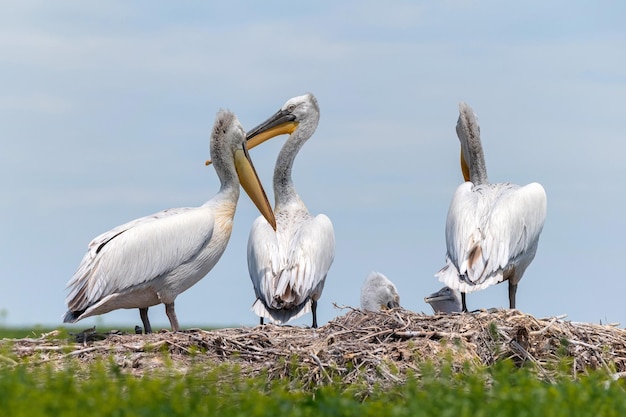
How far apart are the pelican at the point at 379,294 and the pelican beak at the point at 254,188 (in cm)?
123

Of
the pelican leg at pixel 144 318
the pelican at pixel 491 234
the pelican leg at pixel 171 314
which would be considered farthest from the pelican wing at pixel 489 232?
the pelican leg at pixel 144 318

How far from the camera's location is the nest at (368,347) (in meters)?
7.96

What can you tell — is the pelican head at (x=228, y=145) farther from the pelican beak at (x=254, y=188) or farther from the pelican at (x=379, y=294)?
the pelican at (x=379, y=294)

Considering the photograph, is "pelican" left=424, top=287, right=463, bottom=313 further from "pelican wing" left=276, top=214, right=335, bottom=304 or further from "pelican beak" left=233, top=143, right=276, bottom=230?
"pelican beak" left=233, top=143, right=276, bottom=230

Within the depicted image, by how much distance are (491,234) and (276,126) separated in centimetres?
438

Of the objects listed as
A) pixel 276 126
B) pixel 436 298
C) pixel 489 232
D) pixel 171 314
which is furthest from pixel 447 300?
pixel 276 126

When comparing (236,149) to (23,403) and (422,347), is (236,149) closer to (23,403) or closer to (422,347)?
(422,347)

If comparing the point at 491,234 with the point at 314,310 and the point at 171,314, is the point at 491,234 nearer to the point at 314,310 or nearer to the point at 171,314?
the point at 314,310

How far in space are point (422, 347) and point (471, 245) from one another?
1.90 meters

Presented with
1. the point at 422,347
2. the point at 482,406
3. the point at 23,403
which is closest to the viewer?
the point at 23,403

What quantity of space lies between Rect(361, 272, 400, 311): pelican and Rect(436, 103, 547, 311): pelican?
102 centimetres

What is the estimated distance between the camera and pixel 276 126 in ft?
44.1

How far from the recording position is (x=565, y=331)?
885 centimetres

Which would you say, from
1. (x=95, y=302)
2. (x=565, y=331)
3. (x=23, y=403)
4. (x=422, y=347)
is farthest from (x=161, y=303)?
(x=23, y=403)
